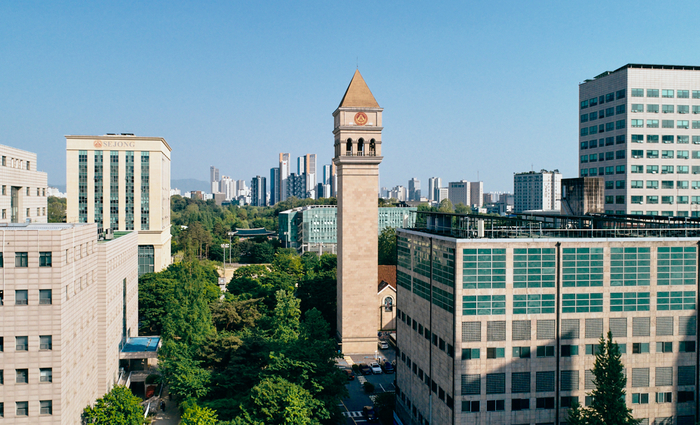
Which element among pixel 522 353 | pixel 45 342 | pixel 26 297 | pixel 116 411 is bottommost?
pixel 116 411

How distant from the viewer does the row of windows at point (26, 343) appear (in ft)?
108

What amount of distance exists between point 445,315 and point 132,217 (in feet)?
269

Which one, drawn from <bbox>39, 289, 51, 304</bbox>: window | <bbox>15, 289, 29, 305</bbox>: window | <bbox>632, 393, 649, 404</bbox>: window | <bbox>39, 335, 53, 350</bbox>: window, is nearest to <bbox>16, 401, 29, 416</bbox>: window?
<bbox>39, 335, 53, 350</bbox>: window

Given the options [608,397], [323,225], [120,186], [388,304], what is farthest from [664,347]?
[323,225]

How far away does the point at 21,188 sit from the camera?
54594 mm

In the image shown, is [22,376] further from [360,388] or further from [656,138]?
[656,138]

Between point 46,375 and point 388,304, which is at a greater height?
point 46,375

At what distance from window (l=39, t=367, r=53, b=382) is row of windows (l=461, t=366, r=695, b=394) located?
25500 mm

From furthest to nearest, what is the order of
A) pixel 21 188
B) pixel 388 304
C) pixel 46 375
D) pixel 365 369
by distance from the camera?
1. pixel 388 304
2. pixel 365 369
3. pixel 21 188
4. pixel 46 375

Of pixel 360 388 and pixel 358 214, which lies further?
pixel 358 214

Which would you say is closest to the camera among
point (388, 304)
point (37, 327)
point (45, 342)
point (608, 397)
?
point (608, 397)

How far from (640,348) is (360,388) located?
29.1 m

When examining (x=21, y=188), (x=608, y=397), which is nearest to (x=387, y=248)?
(x=21, y=188)

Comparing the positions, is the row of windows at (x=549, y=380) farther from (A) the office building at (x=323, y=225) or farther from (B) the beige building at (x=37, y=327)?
(A) the office building at (x=323, y=225)
